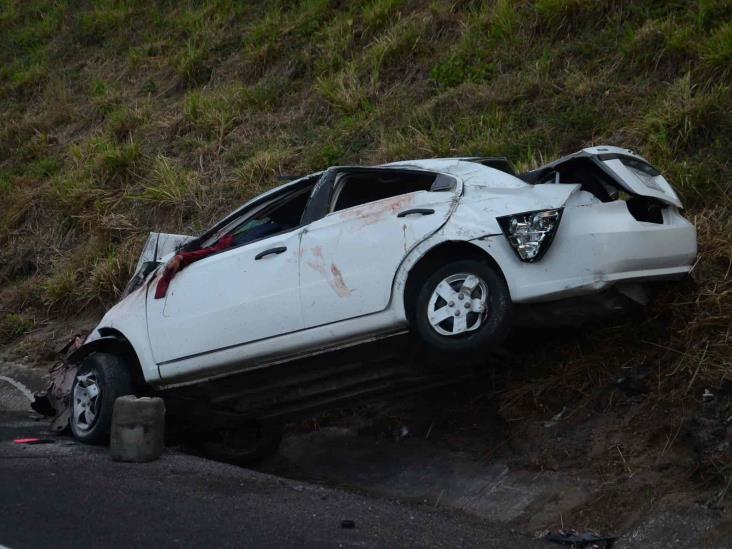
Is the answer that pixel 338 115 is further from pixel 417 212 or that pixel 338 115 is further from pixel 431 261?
pixel 431 261

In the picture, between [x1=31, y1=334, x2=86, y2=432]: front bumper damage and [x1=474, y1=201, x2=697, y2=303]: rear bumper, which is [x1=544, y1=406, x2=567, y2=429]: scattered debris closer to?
[x1=474, y1=201, x2=697, y2=303]: rear bumper

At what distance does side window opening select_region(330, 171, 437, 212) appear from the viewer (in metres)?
7.36

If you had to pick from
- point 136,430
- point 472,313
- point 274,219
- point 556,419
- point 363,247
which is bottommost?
point 556,419

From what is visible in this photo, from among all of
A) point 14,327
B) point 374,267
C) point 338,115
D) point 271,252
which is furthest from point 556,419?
point 14,327

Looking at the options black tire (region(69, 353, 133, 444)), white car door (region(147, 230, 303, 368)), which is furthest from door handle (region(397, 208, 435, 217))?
black tire (region(69, 353, 133, 444))

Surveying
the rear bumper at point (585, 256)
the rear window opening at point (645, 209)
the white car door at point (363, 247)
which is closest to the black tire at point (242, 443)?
the white car door at point (363, 247)

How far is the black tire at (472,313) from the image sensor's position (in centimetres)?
639

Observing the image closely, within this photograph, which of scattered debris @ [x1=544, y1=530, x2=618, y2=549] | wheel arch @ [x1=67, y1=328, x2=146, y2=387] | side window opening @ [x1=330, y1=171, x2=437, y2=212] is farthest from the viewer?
wheel arch @ [x1=67, y1=328, x2=146, y2=387]

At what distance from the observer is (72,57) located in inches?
767

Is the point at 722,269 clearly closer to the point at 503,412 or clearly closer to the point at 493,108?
the point at 503,412

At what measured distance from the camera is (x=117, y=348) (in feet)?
26.7

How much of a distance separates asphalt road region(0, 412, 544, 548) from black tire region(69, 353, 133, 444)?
0.65 metres

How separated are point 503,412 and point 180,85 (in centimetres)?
1037

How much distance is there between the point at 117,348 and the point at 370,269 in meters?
2.43
